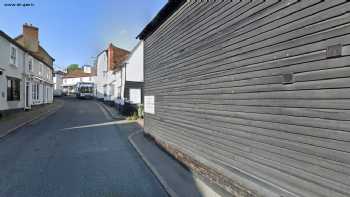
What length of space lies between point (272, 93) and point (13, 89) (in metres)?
22.9

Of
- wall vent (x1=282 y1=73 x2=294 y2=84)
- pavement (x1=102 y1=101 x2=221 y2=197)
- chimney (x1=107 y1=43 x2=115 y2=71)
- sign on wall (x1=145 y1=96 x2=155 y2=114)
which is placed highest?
chimney (x1=107 y1=43 x2=115 y2=71)

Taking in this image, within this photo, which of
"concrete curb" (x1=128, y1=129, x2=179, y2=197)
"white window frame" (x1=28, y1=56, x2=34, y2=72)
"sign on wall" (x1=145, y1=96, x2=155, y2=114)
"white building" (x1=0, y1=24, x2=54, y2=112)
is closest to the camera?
"concrete curb" (x1=128, y1=129, x2=179, y2=197)

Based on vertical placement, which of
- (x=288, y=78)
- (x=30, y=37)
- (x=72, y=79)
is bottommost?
(x=288, y=78)

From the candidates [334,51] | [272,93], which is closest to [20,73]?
[272,93]

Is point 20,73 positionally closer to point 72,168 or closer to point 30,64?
point 30,64

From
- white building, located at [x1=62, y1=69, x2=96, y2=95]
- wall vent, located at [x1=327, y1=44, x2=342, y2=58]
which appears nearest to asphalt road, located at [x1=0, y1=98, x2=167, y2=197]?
wall vent, located at [x1=327, y1=44, x2=342, y2=58]

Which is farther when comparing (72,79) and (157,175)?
(72,79)

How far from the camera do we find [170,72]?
9.61 m

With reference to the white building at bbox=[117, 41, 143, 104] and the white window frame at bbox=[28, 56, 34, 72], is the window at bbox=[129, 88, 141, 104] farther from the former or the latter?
the white window frame at bbox=[28, 56, 34, 72]

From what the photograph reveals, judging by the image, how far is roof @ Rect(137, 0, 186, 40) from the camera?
8.87 m

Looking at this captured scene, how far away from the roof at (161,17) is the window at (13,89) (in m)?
13.4

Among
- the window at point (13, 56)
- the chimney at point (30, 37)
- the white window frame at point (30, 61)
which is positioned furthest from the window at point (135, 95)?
the chimney at point (30, 37)

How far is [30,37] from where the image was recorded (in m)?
34.4

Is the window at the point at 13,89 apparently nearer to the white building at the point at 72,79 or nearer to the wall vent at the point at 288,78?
the wall vent at the point at 288,78
